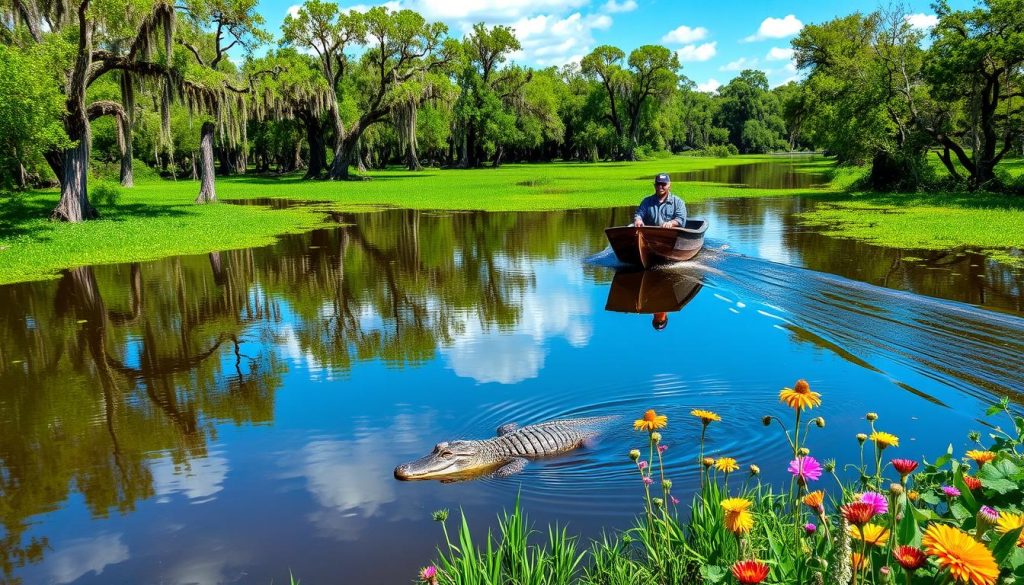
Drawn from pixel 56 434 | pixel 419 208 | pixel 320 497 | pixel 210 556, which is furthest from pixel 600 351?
pixel 419 208

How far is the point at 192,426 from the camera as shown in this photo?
7.12 m

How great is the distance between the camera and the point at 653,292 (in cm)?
1279

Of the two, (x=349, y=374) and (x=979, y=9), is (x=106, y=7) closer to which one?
(x=349, y=374)

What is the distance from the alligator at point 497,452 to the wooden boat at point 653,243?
8.10 metres

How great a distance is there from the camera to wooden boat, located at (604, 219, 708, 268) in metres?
14.0

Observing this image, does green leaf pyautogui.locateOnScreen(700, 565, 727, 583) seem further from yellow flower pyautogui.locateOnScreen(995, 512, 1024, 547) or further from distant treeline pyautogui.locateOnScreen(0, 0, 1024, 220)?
distant treeline pyautogui.locateOnScreen(0, 0, 1024, 220)

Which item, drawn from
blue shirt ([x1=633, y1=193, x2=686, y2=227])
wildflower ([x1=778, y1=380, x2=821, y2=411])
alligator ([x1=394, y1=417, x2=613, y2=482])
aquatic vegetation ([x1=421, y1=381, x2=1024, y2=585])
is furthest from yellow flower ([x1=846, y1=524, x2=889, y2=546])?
blue shirt ([x1=633, y1=193, x2=686, y2=227])

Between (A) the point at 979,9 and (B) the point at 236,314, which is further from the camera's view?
(A) the point at 979,9

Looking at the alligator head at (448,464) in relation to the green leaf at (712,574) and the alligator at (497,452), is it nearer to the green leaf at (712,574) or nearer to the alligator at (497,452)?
the alligator at (497,452)

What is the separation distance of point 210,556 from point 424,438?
Answer: 2212 millimetres

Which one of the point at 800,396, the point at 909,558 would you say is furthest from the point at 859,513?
the point at 800,396

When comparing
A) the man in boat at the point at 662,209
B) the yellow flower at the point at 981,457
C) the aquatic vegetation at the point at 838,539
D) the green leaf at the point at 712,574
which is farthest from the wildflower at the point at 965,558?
the man in boat at the point at 662,209

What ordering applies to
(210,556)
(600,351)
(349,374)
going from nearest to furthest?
(210,556), (349,374), (600,351)

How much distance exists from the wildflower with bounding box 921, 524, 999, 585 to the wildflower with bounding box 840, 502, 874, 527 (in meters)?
0.17
